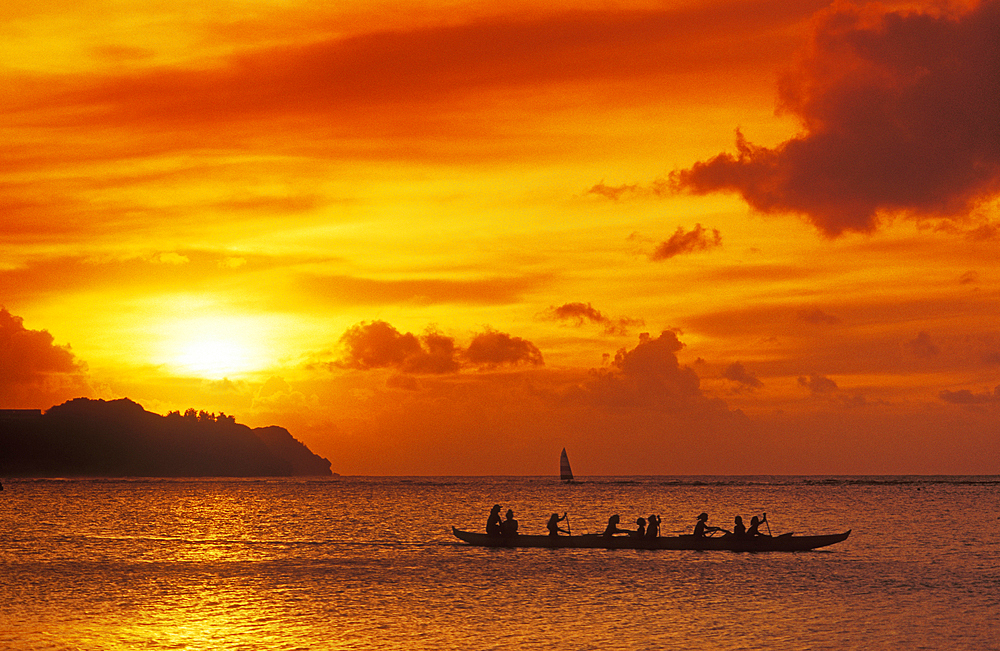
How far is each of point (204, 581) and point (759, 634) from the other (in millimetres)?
28733

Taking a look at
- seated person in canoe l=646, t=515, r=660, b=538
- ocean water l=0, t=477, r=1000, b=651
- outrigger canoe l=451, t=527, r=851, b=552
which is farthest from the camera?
seated person in canoe l=646, t=515, r=660, b=538

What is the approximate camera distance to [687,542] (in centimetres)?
6284

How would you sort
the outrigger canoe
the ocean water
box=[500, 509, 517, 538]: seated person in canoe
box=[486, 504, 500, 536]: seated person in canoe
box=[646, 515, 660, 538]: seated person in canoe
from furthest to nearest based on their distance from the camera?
box=[486, 504, 500, 536]: seated person in canoe, box=[500, 509, 517, 538]: seated person in canoe, box=[646, 515, 660, 538]: seated person in canoe, the outrigger canoe, the ocean water

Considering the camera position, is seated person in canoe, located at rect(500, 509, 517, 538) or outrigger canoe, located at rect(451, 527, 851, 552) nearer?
outrigger canoe, located at rect(451, 527, 851, 552)

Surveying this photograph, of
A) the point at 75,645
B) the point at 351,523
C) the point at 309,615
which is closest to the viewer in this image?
the point at 75,645

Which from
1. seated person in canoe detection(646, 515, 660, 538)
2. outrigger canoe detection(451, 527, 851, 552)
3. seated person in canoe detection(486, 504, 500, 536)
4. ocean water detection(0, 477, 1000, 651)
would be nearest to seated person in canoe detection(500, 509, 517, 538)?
outrigger canoe detection(451, 527, 851, 552)

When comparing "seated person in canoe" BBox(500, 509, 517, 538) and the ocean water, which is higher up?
"seated person in canoe" BBox(500, 509, 517, 538)

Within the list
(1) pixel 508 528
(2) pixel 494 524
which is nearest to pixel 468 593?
(1) pixel 508 528

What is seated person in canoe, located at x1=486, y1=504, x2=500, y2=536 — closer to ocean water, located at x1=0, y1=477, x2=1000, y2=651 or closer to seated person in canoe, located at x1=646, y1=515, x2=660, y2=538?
ocean water, located at x1=0, y1=477, x2=1000, y2=651

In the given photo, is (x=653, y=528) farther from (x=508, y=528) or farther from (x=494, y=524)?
(x=494, y=524)

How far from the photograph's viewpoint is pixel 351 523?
9981 centimetres

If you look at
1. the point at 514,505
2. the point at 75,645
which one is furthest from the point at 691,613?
the point at 514,505

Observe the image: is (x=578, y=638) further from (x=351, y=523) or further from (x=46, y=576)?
(x=351, y=523)

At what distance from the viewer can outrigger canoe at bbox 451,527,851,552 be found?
2431 inches
